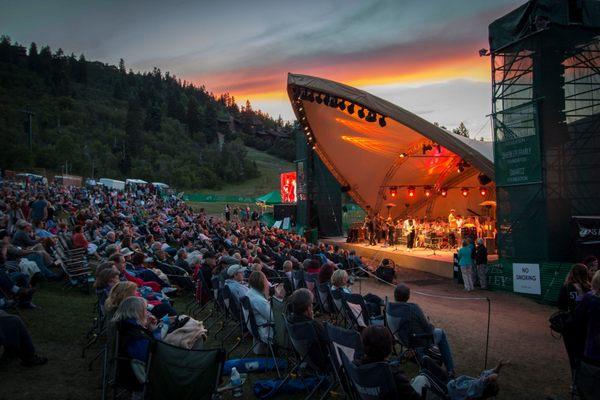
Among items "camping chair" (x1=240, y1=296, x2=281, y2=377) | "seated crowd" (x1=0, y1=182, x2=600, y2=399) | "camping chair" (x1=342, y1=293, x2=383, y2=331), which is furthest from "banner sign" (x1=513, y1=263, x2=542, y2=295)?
"camping chair" (x1=240, y1=296, x2=281, y2=377)

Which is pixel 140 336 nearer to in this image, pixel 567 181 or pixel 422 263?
pixel 567 181

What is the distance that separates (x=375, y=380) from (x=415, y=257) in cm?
1451

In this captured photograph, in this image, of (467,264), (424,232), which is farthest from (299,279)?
(424,232)

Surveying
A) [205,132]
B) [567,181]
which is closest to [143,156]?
[205,132]

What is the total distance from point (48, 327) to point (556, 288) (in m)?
10.8

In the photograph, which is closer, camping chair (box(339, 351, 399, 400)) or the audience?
camping chair (box(339, 351, 399, 400))

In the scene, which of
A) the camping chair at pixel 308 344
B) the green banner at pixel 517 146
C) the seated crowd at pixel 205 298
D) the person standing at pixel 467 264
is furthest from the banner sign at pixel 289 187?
the camping chair at pixel 308 344

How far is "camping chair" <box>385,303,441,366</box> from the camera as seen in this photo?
5.02m

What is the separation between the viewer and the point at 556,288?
1061 centimetres

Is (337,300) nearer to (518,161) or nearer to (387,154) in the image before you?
(518,161)

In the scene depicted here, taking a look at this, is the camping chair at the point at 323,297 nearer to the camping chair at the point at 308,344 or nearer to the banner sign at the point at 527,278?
the camping chair at the point at 308,344

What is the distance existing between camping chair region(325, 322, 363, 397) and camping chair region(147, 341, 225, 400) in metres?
0.99

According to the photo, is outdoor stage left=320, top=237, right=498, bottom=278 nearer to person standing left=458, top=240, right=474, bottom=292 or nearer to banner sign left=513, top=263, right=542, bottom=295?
person standing left=458, top=240, right=474, bottom=292

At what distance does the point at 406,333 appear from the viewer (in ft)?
17.0
